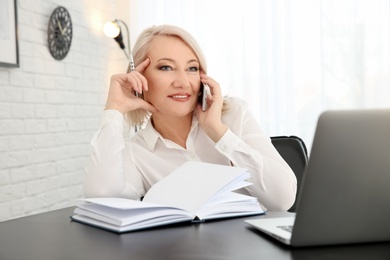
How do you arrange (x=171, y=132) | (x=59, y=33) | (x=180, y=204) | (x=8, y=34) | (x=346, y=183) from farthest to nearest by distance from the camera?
(x=59, y=33), (x=8, y=34), (x=171, y=132), (x=180, y=204), (x=346, y=183)

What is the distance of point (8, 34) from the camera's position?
2.84 m

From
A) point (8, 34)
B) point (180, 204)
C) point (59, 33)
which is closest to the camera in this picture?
point (180, 204)

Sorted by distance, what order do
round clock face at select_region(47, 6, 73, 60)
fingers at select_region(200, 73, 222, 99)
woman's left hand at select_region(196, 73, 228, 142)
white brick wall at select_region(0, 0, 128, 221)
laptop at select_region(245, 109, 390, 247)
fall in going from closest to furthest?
laptop at select_region(245, 109, 390, 247)
woman's left hand at select_region(196, 73, 228, 142)
fingers at select_region(200, 73, 222, 99)
white brick wall at select_region(0, 0, 128, 221)
round clock face at select_region(47, 6, 73, 60)

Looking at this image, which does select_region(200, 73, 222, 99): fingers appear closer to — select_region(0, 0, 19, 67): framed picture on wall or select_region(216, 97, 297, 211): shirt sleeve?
select_region(216, 97, 297, 211): shirt sleeve

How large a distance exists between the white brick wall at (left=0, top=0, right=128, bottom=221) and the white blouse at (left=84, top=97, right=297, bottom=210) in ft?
4.44

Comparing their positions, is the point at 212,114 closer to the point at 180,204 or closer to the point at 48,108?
the point at 180,204

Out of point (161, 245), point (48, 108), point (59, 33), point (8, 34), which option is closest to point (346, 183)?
point (161, 245)

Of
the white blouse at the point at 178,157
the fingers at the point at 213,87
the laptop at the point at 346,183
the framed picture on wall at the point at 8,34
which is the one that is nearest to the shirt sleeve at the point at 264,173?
the white blouse at the point at 178,157

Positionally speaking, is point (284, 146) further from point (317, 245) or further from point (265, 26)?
point (265, 26)

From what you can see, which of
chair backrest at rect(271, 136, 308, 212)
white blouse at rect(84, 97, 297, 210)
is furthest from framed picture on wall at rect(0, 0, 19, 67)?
chair backrest at rect(271, 136, 308, 212)

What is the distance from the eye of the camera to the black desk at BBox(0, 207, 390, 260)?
2.66ft

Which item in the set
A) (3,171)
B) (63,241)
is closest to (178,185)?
(63,241)

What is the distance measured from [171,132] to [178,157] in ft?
0.32

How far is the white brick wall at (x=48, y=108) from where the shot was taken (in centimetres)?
291
